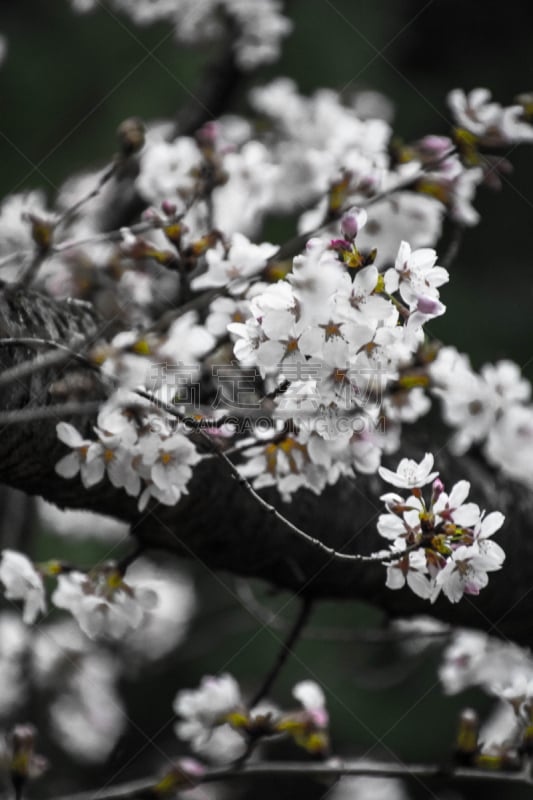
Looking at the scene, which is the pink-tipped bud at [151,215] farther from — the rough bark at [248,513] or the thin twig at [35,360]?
the thin twig at [35,360]

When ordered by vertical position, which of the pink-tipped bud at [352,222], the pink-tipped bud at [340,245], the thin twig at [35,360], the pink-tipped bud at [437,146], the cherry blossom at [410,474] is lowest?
the cherry blossom at [410,474]

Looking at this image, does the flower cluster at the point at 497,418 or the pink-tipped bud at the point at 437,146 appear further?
the flower cluster at the point at 497,418

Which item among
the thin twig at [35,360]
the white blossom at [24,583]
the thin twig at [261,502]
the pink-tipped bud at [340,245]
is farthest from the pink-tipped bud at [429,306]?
the white blossom at [24,583]

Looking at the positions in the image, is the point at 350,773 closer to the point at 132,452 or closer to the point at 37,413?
the point at 132,452

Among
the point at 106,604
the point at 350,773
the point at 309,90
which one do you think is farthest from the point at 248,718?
the point at 309,90

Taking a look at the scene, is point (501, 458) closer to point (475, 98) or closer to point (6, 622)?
point (475, 98)

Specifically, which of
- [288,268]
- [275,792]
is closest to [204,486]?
[288,268]
